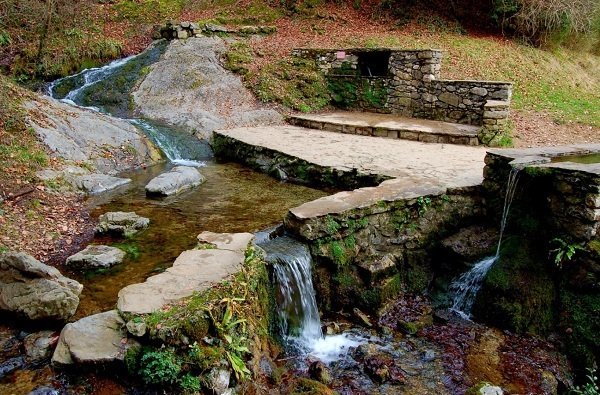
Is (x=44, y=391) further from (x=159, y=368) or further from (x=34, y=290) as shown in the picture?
(x=34, y=290)

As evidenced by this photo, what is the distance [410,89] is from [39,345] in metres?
10.3

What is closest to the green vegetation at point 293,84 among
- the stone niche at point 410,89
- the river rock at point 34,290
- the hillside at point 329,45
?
the hillside at point 329,45

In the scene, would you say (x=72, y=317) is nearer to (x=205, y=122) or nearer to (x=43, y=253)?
(x=43, y=253)

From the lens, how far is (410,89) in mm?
11711

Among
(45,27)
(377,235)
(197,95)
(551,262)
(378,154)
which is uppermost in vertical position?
(45,27)

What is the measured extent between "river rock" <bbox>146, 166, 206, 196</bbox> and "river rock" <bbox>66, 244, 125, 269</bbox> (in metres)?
2.18

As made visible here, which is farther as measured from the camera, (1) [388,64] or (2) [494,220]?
(1) [388,64]

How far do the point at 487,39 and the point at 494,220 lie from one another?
10.8m

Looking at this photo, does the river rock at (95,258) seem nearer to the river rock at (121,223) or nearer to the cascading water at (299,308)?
the river rock at (121,223)

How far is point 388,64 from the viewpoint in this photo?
1198 cm

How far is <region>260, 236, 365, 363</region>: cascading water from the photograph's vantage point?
4.71 metres

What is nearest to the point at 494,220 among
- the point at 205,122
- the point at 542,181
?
the point at 542,181

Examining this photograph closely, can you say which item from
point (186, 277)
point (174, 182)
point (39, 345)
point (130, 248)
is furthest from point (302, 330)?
point (174, 182)

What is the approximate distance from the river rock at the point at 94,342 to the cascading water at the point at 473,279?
159 inches
